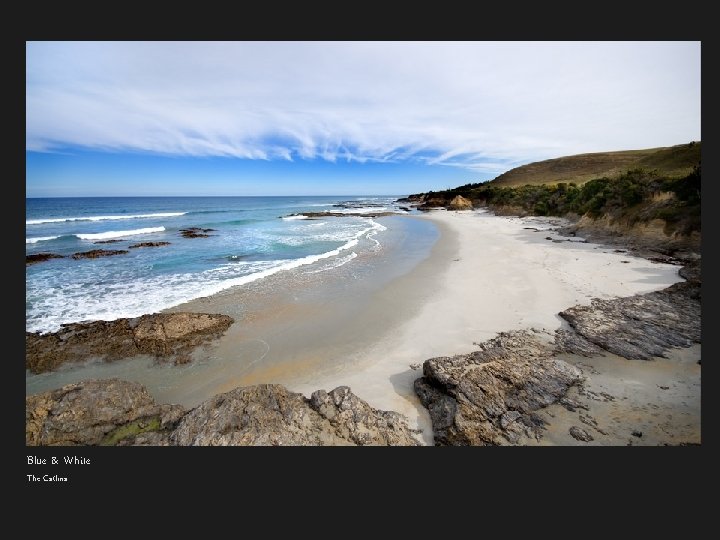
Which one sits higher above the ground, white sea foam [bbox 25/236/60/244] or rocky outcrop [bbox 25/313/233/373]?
white sea foam [bbox 25/236/60/244]

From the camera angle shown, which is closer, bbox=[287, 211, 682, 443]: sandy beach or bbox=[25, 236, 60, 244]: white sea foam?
bbox=[287, 211, 682, 443]: sandy beach

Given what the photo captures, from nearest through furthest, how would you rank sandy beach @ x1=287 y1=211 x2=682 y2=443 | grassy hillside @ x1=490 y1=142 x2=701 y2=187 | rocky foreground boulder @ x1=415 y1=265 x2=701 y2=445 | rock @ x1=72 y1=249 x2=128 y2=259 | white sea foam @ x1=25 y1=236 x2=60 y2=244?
rocky foreground boulder @ x1=415 y1=265 x2=701 y2=445 < sandy beach @ x1=287 y1=211 x2=682 y2=443 < rock @ x1=72 y1=249 x2=128 y2=259 < white sea foam @ x1=25 y1=236 x2=60 y2=244 < grassy hillside @ x1=490 y1=142 x2=701 y2=187

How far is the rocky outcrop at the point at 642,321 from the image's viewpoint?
24.9 ft

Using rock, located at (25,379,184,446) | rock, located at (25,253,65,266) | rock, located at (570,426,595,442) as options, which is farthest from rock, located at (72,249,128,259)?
rock, located at (570,426,595,442)

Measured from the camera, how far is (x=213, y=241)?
28.2 meters

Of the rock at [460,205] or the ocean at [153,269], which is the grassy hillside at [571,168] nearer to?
the rock at [460,205]

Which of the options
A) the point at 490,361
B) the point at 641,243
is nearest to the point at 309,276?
the point at 490,361

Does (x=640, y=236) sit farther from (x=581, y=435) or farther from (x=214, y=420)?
(x=214, y=420)

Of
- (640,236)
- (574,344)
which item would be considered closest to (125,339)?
(574,344)

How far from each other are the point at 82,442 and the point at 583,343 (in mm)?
10631

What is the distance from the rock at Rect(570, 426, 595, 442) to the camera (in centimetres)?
502

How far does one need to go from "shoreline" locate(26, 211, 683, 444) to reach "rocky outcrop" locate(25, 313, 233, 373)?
570 millimetres

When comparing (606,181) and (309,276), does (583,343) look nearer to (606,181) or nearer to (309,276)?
(309,276)

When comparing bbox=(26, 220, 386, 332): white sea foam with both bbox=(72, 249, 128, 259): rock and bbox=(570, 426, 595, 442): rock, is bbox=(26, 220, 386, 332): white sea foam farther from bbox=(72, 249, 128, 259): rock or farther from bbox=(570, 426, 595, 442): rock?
bbox=(570, 426, 595, 442): rock
